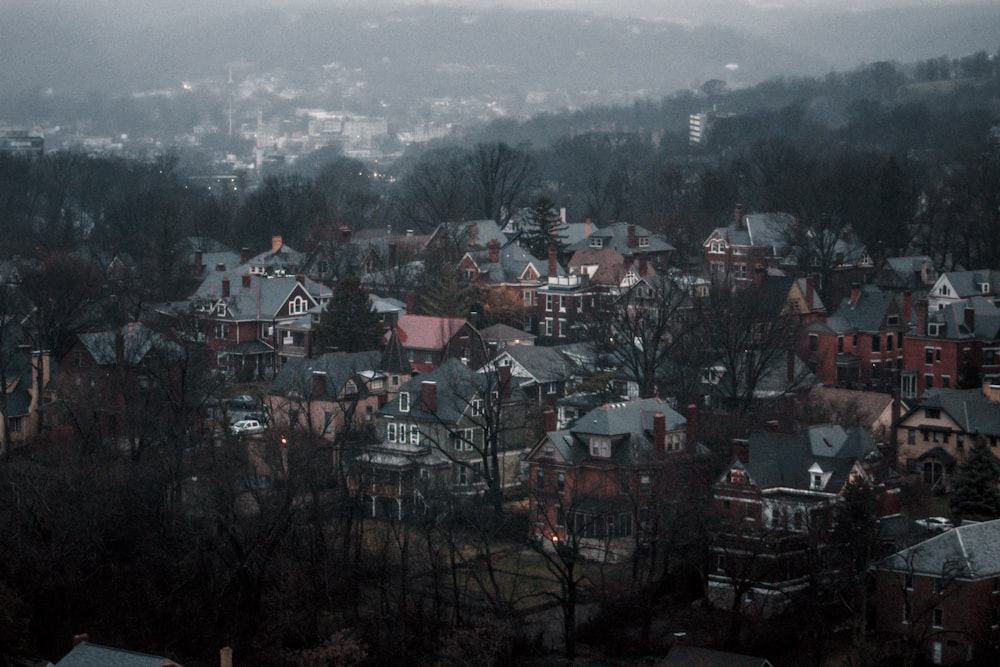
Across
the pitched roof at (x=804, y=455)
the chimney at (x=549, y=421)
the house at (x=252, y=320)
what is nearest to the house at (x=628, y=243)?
the house at (x=252, y=320)

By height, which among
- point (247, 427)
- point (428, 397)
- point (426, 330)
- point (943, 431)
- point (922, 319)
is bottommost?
point (247, 427)

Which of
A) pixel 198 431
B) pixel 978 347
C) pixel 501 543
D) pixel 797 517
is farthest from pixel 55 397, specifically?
pixel 978 347

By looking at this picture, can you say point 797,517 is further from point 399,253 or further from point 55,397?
point 399,253

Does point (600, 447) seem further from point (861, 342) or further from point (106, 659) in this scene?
point (861, 342)

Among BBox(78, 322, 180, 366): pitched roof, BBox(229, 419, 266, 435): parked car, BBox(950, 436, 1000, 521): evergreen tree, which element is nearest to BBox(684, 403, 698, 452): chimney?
BBox(950, 436, 1000, 521): evergreen tree

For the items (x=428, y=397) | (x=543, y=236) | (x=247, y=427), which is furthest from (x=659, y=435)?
(x=543, y=236)

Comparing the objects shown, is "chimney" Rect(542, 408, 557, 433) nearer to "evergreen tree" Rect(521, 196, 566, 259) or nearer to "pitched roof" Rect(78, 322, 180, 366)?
"pitched roof" Rect(78, 322, 180, 366)
